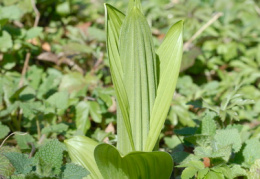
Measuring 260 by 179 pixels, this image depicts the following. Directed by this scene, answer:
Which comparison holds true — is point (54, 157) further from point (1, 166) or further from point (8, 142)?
point (8, 142)

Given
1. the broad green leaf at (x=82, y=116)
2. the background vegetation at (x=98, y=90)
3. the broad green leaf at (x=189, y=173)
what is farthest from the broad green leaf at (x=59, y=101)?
the broad green leaf at (x=189, y=173)

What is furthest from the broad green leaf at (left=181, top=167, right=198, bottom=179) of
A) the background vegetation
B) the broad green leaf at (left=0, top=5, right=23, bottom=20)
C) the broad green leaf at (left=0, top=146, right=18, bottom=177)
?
the broad green leaf at (left=0, top=5, right=23, bottom=20)

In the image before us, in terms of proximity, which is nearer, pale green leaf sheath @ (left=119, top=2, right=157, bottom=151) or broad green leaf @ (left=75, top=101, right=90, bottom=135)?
pale green leaf sheath @ (left=119, top=2, right=157, bottom=151)

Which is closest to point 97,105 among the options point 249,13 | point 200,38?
point 200,38

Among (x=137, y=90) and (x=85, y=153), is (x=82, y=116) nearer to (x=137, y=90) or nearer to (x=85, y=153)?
(x=85, y=153)

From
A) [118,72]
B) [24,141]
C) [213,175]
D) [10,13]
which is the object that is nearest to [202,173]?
[213,175]

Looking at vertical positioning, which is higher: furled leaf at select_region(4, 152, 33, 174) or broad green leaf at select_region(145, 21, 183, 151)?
broad green leaf at select_region(145, 21, 183, 151)

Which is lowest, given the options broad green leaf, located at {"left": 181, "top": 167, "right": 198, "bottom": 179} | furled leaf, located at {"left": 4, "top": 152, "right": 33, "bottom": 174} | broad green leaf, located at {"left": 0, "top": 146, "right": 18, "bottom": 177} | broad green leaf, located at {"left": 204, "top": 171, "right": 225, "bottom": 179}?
broad green leaf, located at {"left": 204, "top": 171, "right": 225, "bottom": 179}

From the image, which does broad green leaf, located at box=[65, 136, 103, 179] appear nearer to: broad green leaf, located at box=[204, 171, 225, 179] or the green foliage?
the green foliage
